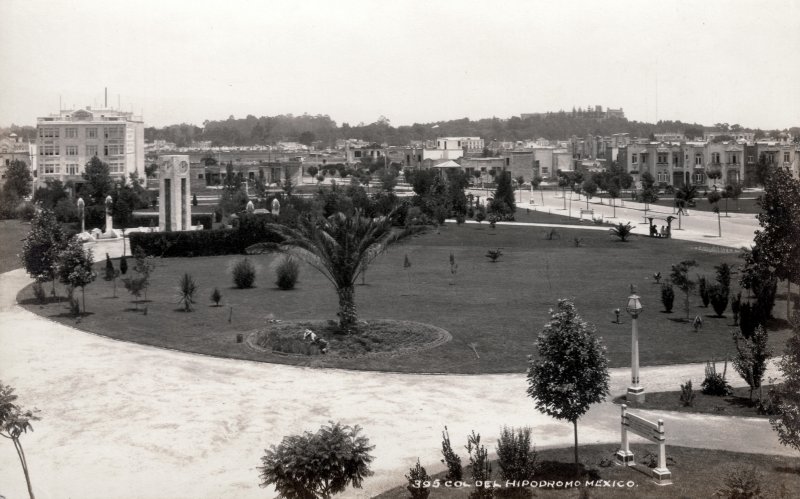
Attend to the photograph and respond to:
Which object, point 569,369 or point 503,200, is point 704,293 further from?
point 503,200

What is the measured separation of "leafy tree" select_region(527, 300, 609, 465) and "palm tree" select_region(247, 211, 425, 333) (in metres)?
9.81

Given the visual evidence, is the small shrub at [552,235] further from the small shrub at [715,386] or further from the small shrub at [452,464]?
the small shrub at [452,464]

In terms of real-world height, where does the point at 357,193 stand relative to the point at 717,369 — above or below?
above

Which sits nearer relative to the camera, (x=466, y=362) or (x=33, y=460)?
(x=33, y=460)

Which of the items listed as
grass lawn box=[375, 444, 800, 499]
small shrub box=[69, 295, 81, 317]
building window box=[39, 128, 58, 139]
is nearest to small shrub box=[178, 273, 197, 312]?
small shrub box=[69, 295, 81, 317]

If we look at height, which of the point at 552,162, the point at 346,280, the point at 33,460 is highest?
the point at 552,162

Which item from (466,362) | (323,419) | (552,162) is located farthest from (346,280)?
(552,162)

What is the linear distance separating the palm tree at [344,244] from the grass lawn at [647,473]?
379 inches

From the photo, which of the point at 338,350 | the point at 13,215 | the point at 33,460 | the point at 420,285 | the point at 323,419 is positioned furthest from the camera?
the point at 13,215

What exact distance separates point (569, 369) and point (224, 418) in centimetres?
666

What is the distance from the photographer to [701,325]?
24484 mm

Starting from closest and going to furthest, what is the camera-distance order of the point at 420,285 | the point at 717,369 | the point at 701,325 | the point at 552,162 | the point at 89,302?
the point at 717,369
the point at 701,325
the point at 89,302
the point at 420,285
the point at 552,162

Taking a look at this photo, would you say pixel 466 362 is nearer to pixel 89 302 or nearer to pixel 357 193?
pixel 89 302

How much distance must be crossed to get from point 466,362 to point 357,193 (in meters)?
41.4
